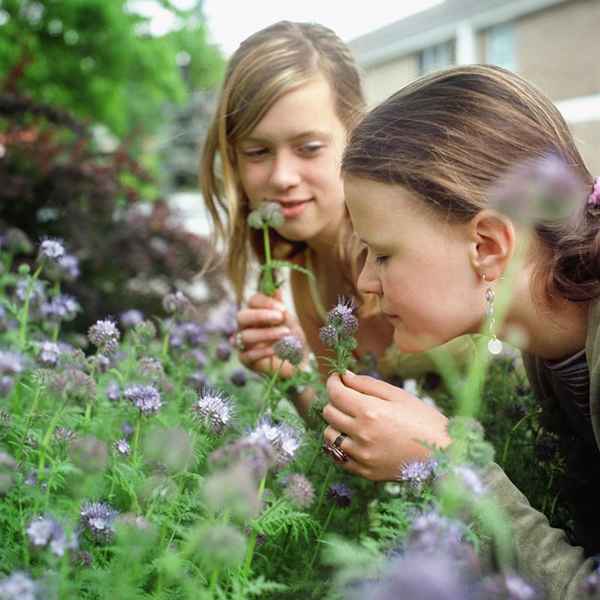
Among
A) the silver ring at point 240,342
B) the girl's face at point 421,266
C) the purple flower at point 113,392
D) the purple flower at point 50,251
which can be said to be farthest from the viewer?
the silver ring at point 240,342

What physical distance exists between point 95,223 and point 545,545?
433 cm

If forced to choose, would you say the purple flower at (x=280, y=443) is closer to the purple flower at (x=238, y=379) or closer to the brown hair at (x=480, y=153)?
the brown hair at (x=480, y=153)

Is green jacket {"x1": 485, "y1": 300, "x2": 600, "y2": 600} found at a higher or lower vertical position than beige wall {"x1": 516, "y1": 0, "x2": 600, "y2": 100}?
lower

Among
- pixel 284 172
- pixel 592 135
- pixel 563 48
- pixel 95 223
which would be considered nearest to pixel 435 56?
pixel 563 48

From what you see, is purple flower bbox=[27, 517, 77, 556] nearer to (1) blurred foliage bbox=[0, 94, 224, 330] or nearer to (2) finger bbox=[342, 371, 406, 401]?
(2) finger bbox=[342, 371, 406, 401]

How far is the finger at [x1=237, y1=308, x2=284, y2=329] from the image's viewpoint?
2.41 m

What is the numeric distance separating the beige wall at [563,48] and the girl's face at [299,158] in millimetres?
10914

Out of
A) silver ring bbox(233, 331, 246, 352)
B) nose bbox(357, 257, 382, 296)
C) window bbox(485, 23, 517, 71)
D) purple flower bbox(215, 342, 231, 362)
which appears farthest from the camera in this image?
window bbox(485, 23, 517, 71)

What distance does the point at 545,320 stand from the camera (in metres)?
1.74

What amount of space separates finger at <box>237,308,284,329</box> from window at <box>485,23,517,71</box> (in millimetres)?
12310

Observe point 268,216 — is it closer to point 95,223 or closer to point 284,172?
point 284,172

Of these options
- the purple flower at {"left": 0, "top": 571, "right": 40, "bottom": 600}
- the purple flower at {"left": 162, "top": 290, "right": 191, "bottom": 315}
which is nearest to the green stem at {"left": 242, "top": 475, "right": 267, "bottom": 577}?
the purple flower at {"left": 0, "top": 571, "right": 40, "bottom": 600}

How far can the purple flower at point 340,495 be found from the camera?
5.31 feet

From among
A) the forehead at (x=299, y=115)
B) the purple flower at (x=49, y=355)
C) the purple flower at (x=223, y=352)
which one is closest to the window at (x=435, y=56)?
the forehead at (x=299, y=115)
